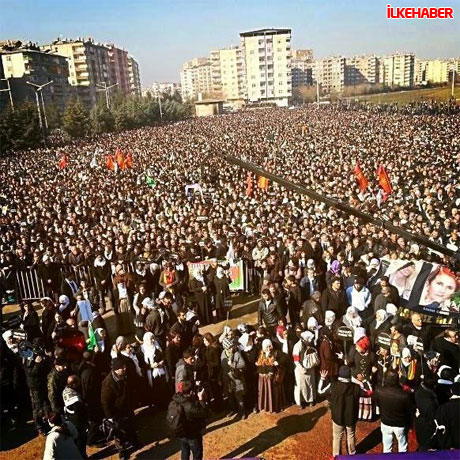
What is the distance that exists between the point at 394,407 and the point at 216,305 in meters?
5.25

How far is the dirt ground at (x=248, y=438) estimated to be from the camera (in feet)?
19.1

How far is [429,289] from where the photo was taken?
308 inches

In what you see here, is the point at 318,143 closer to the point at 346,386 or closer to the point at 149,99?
the point at 149,99

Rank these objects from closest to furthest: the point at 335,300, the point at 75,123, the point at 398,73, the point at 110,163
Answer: the point at 335,300 < the point at 110,163 < the point at 75,123 < the point at 398,73

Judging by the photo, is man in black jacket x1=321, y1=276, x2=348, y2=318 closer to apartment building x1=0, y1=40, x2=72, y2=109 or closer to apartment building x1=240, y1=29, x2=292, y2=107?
apartment building x1=240, y1=29, x2=292, y2=107

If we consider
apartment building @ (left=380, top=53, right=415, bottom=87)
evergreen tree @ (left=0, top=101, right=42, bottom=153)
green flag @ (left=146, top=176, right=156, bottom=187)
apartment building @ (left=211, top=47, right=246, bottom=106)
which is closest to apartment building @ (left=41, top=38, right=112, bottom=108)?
apartment building @ (left=211, top=47, right=246, bottom=106)

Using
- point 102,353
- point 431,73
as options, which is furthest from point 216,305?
point 431,73

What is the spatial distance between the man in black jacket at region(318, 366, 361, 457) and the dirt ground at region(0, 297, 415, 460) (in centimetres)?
45

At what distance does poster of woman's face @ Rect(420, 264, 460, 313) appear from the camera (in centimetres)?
764

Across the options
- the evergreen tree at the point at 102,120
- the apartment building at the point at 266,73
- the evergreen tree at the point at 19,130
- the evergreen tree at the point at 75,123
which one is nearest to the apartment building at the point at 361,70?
the apartment building at the point at 266,73

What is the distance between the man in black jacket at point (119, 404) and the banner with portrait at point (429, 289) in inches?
180

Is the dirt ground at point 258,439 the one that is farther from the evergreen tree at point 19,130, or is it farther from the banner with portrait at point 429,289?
the evergreen tree at point 19,130

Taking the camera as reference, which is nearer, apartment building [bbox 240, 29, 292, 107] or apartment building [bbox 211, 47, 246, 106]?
apartment building [bbox 240, 29, 292, 107]

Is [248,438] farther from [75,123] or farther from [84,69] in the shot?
[84,69]
